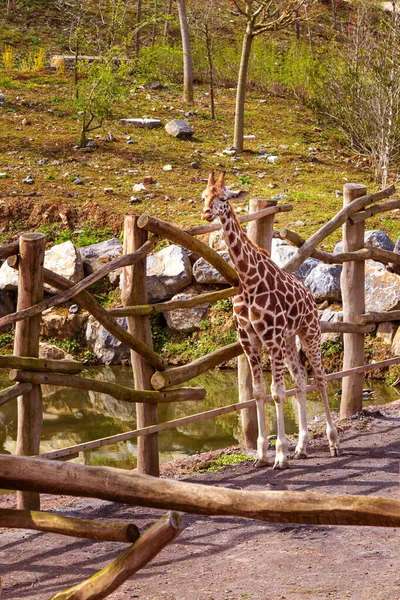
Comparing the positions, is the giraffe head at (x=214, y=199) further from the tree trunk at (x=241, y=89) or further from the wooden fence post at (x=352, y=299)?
the tree trunk at (x=241, y=89)

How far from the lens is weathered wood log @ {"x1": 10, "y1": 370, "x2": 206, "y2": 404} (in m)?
5.73

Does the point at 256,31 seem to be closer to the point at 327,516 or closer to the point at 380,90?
the point at 380,90

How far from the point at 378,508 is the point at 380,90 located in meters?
14.6

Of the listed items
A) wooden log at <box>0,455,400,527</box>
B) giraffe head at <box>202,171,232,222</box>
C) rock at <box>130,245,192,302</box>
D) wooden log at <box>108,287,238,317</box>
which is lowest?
rock at <box>130,245,192,302</box>

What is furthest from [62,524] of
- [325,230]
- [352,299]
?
[352,299]

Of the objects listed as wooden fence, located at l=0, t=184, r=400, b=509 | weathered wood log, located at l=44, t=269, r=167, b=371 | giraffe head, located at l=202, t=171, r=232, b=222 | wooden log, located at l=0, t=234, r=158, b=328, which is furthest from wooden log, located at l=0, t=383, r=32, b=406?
giraffe head, located at l=202, t=171, r=232, b=222

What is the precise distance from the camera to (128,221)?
652 cm

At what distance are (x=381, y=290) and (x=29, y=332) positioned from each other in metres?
6.68

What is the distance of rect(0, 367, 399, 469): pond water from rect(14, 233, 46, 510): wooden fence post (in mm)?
2519

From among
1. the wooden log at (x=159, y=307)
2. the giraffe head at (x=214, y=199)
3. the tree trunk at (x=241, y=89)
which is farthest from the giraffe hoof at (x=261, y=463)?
the tree trunk at (x=241, y=89)

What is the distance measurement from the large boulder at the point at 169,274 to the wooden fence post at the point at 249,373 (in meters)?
4.98

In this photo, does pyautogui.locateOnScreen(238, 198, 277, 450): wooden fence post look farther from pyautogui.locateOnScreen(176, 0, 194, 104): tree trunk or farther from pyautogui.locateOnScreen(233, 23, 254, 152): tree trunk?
pyautogui.locateOnScreen(176, 0, 194, 104): tree trunk

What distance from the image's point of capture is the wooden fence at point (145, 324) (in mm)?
5758

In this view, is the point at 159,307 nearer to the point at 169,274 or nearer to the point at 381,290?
the point at 381,290
